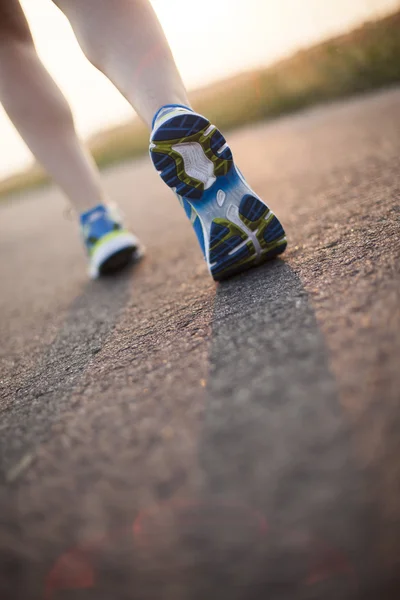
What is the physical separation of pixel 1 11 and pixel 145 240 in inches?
42.1

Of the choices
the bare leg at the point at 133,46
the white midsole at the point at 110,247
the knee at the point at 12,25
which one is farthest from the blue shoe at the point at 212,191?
the knee at the point at 12,25

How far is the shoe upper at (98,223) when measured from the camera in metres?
1.58

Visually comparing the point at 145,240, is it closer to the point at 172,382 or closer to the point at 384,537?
the point at 172,382

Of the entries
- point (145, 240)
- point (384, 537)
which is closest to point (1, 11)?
point (145, 240)

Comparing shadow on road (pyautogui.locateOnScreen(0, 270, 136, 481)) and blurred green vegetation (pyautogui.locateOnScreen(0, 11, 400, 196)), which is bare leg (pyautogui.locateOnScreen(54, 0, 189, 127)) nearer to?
shadow on road (pyautogui.locateOnScreen(0, 270, 136, 481))

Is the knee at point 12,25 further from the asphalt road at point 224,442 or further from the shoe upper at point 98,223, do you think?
the asphalt road at point 224,442

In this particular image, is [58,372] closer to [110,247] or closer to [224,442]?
[224,442]

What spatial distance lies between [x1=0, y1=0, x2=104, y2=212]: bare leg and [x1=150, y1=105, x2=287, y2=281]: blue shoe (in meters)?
0.64

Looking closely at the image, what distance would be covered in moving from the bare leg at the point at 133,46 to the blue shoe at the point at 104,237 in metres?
0.58

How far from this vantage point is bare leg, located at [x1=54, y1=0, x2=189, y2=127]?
100cm

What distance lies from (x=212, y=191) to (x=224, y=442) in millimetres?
624

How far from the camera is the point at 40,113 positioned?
145cm

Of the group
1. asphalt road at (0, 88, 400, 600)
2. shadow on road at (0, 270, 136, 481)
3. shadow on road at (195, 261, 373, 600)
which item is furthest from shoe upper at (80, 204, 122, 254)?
shadow on road at (195, 261, 373, 600)

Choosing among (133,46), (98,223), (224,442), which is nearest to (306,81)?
(98,223)
